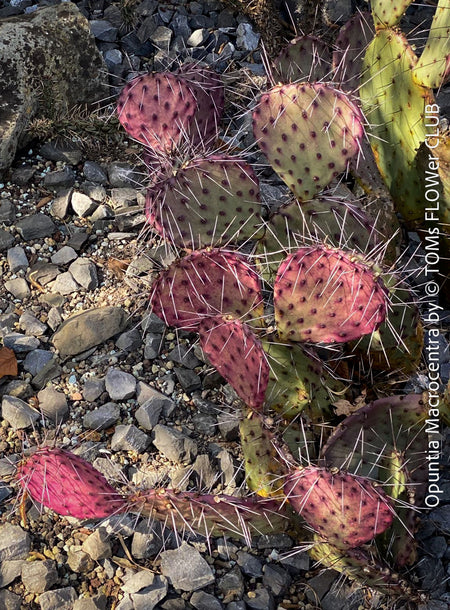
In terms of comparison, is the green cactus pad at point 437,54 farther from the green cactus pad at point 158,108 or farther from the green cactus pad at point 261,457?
the green cactus pad at point 261,457

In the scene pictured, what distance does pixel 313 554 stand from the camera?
203 centimetres

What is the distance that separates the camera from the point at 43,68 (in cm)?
310

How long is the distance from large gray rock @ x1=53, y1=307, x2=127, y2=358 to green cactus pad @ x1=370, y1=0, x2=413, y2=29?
1.19 m

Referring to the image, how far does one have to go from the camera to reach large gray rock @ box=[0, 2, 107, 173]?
3.00m

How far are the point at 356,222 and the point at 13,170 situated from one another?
1.36m

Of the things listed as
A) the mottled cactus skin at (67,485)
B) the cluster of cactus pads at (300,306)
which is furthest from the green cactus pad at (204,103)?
the mottled cactus skin at (67,485)

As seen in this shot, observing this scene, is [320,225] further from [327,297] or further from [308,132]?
[327,297]

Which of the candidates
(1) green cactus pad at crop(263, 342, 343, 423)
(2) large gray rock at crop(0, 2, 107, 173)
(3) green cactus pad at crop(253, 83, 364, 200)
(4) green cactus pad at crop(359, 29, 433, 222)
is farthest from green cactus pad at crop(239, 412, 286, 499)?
(2) large gray rock at crop(0, 2, 107, 173)

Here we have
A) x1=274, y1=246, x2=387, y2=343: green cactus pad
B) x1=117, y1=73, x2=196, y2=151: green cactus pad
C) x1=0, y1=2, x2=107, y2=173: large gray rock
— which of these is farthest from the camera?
x1=0, y1=2, x2=107, y2=173: large gray rock

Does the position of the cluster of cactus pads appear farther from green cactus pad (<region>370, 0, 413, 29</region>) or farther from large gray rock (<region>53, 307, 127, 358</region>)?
large gray rock (<region>53, 307, 127, 358</region>)

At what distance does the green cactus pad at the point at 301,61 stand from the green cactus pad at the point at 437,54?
36cm

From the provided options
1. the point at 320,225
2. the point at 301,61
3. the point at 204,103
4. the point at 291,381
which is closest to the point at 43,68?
the point at 204,103

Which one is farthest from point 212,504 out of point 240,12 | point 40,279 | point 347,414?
point 240,12

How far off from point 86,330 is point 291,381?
2.27ft
